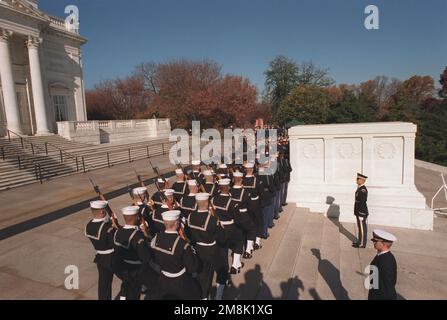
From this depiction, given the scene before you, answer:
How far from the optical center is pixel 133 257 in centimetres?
372

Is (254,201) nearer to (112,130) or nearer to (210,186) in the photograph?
Answer: (210,186)

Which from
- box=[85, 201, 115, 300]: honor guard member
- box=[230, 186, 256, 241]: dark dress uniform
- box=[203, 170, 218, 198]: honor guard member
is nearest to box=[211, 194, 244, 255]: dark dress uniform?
box=[230, 186, 256, 241]: dark dress uniform

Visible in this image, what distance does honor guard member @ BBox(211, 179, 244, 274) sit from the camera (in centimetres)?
469

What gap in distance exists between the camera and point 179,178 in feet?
21.4

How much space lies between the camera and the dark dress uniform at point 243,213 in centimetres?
512

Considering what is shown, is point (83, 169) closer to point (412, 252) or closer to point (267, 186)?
point (267, 186)

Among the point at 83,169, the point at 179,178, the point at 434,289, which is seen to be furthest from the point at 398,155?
the point at 83,169

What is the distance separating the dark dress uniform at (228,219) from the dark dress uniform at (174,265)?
1.40 metres

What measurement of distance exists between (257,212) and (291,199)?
11.5 feet

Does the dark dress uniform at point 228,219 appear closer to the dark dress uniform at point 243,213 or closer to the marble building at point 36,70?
the dark dress uniform at point 243,213

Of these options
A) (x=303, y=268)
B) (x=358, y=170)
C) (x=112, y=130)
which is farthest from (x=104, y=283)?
(x=112, y=130)

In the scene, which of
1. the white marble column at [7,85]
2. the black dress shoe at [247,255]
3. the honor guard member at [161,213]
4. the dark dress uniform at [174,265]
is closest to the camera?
the dark dress uniform at [174,265]

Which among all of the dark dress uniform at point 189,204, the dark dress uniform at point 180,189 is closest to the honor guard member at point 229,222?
the dark dress uniform at point 189,204
